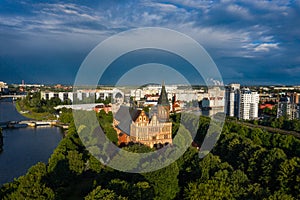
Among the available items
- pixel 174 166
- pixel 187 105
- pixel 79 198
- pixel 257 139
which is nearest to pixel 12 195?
pixel 79 198

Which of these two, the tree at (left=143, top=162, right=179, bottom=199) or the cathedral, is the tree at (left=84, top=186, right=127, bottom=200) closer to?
the tree at (left=143, top=162, right=179, bottom=199)

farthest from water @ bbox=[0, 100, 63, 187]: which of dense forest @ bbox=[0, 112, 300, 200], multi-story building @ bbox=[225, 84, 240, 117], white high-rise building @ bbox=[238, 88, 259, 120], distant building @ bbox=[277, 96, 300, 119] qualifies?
distant building @ bbox=[277, 96, 300, 119]

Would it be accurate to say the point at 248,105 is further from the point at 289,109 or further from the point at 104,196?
the point at 104,196

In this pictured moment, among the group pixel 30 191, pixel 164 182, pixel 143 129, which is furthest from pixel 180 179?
pixel 30 191

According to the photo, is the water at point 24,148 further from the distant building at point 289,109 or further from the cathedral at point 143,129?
the distant building at point 289,109

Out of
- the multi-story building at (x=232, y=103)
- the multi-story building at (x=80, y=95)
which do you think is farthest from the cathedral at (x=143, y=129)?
the multi-story building at (x=80, y=95)

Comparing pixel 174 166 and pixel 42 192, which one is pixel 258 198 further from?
pixel 42 192
